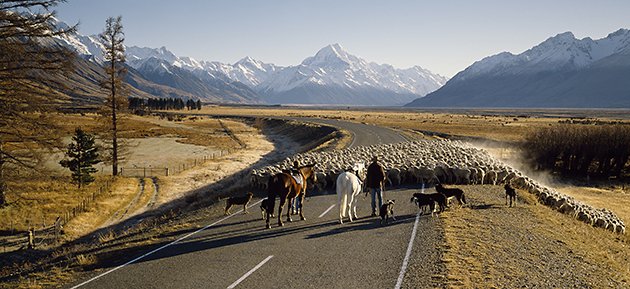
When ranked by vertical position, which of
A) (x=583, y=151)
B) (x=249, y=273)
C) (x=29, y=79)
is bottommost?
(x=249, y=273)

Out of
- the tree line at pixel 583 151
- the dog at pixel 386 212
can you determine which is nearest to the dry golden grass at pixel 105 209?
the dog at pixel 386 212

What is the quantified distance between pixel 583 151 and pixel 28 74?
170 ft

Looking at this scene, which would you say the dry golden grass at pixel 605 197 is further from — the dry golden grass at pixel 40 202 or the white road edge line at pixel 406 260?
the dry golden grass at pixel 40 202

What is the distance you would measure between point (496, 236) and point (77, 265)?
46.5 ft

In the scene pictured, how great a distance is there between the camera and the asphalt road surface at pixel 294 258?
11.9m

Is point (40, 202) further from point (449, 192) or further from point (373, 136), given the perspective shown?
point (373, 136)

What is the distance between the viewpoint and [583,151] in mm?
48656

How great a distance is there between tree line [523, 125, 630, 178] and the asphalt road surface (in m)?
38.6

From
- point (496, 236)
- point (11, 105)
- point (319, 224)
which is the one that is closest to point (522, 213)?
point (496, 236)

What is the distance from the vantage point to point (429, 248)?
46.9ft

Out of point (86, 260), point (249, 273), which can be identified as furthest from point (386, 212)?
point (86, 260)

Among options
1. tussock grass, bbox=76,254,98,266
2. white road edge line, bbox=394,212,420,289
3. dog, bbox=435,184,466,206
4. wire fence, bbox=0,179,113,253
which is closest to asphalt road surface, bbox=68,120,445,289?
white road edge line, bbox=394,212,420,289

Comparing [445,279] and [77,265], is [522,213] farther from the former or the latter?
[77,265]

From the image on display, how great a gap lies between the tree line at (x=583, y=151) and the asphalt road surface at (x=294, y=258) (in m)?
38.6
